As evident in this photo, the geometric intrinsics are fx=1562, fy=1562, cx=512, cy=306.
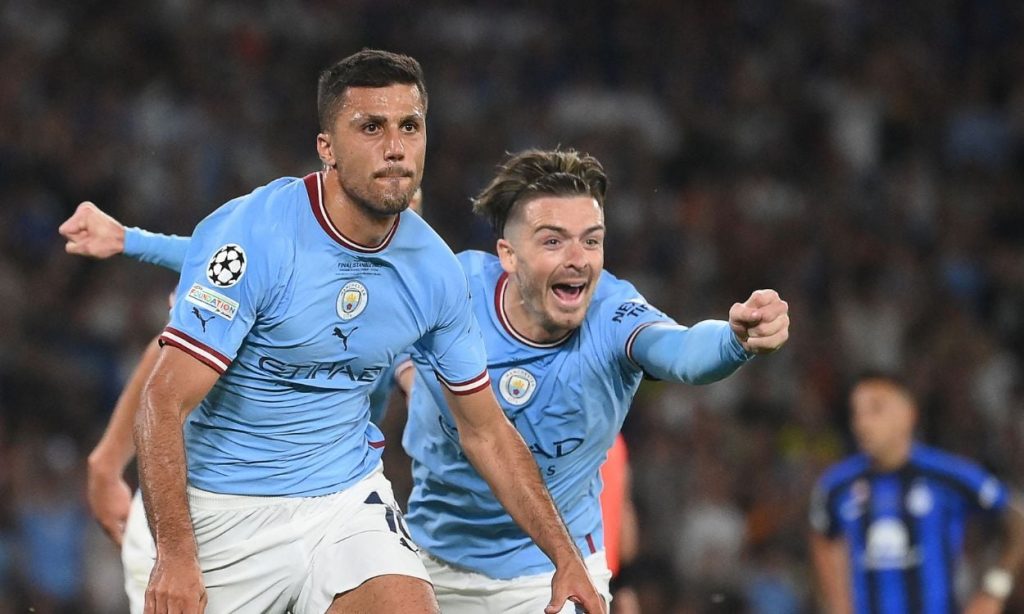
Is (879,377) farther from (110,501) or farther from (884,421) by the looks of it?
(110,501)

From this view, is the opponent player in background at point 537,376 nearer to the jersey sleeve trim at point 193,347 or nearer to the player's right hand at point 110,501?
the jersey sleeve trim at point 193,347

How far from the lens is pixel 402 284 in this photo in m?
4.32

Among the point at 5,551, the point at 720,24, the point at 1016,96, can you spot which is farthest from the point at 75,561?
the point at 1016,96

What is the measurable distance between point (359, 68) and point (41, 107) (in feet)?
23.5

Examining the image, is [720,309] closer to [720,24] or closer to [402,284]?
[720,24]

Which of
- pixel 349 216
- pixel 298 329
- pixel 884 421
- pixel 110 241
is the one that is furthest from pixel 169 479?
pixel 884 421

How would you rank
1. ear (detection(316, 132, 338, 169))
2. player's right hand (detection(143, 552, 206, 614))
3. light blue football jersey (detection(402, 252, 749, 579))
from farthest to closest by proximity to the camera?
light blue football jersey (detection(402, 252, 749, 579)), ear (detection(316, 132, 338, 169)), player's right hand (detection(143, 552, 206, 614))

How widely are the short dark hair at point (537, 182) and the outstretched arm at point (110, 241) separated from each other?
3.36ft

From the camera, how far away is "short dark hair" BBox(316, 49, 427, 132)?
13.8 ft

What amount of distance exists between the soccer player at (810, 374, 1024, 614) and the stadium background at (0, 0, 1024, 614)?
6.64ft

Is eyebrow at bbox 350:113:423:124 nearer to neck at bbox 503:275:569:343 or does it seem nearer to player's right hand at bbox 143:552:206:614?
neck at bbox 503:275:569:343

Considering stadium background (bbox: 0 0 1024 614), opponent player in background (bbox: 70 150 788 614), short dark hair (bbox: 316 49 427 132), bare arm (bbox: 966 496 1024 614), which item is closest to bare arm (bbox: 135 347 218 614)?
short dark hair (bbox: 316 49 427 132)

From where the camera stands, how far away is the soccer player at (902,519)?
6.84m

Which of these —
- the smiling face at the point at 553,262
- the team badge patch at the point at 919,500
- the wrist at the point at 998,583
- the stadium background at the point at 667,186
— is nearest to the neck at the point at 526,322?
the smiling face at the point at 553,262
